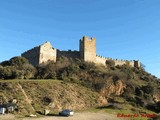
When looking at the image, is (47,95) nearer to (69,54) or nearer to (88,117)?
(88,117)

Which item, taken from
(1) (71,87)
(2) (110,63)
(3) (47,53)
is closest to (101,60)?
(2) (110,63)

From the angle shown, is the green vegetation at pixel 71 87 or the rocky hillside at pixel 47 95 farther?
the green vegetation at pixel 71 87

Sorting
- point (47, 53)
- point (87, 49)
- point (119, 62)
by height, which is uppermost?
point (87, 49)

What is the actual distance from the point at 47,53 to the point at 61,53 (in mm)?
4279

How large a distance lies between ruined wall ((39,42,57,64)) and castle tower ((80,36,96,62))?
624 centimetres

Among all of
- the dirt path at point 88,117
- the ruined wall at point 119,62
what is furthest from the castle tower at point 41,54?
the dirt path at point 88,117

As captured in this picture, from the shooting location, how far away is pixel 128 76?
62188mm

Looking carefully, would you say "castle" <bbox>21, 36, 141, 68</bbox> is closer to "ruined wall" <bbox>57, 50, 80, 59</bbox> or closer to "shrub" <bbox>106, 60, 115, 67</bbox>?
"ruined wall" <bbox>57, 50, 80, 59</bbox>

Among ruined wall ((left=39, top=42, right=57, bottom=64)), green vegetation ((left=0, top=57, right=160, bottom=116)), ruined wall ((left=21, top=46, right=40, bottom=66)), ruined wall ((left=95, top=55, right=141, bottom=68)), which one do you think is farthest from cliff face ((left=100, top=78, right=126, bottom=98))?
ruined wall ((left=21, top=46, right=40, bottom=66))

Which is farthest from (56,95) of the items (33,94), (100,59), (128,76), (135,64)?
(135,64)

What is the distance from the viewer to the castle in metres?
58.6

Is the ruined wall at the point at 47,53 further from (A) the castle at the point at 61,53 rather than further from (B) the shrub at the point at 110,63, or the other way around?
(B) the shrub at the point at 110,63

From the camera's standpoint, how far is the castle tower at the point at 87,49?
63984mm

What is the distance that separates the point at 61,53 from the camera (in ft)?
207
